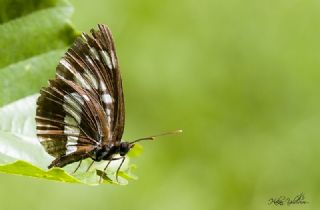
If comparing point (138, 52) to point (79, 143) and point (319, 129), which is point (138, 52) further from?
point (79, 143)

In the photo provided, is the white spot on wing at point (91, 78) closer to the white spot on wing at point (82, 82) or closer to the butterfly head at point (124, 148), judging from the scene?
the white spot on wing at point (82, 82)

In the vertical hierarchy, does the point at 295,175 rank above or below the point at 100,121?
above

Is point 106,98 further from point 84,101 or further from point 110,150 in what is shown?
point 110,150

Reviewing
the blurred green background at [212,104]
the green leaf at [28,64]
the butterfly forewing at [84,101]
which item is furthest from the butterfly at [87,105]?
the blurred green background at [212,104]

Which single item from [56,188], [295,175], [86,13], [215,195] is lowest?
[56,188]

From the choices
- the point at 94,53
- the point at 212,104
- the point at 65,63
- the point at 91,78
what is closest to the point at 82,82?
the point at 91,78

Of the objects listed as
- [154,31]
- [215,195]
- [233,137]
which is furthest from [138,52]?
[215,195]

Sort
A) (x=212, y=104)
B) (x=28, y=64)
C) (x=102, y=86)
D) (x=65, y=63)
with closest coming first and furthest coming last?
(x=28, y=64) < (x=65, y=63) < (x=102, y=86) < (x=212, y=104)
